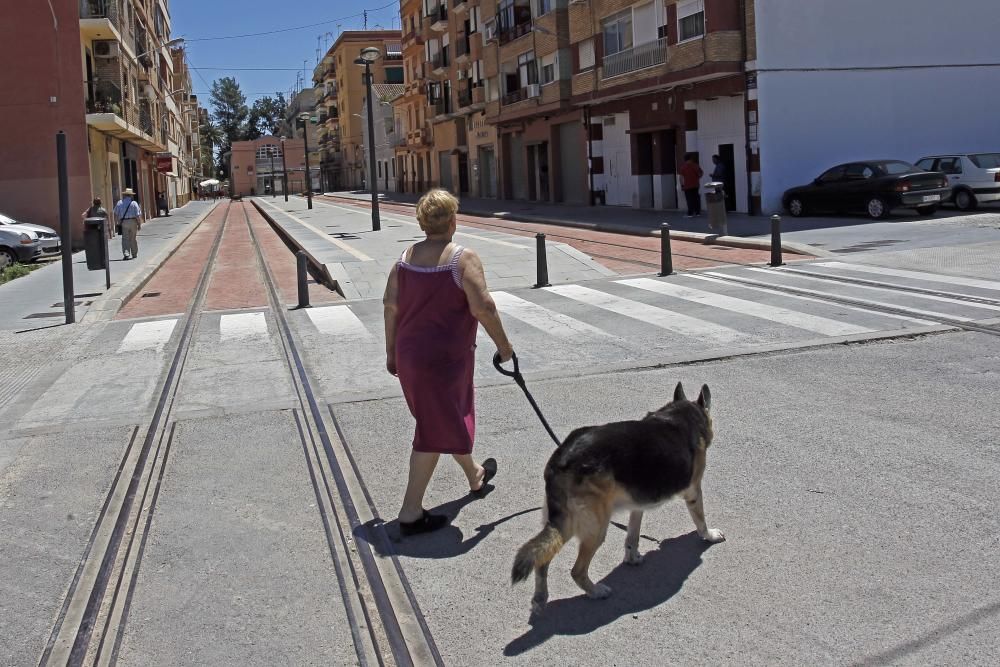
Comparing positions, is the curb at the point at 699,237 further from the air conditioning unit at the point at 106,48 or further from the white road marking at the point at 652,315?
the air conditioning unit at the point at 106,48

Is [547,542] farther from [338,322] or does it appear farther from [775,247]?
[775,247]

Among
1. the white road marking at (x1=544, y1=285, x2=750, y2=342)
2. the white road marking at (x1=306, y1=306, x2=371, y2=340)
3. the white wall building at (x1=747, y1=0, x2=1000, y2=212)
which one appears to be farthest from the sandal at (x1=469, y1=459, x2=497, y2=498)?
the white wall building at (x1=747, y1=0, x2=1000, y2=212)

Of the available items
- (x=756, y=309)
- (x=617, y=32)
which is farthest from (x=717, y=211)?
(x=617, y=32)

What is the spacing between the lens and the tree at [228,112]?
151m

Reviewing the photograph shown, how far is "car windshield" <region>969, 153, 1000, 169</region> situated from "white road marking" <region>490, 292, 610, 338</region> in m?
15.8

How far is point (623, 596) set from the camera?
14.0ft

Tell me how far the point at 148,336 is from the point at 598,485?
914 centimetres

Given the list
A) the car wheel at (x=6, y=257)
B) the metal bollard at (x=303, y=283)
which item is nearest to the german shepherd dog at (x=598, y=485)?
the metal bollard at (x=303, y=283)

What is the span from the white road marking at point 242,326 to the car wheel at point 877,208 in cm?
1603

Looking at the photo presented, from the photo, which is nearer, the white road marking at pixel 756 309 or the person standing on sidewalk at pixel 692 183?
the white road marking at pixel 756 309

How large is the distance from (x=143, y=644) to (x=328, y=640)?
2.41 ft

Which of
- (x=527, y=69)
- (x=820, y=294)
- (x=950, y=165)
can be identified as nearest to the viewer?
(x=820, y=294)

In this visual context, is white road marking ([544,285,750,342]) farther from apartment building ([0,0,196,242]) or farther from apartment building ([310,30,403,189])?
apartment building ([310,30,403,189])

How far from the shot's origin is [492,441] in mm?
6812
